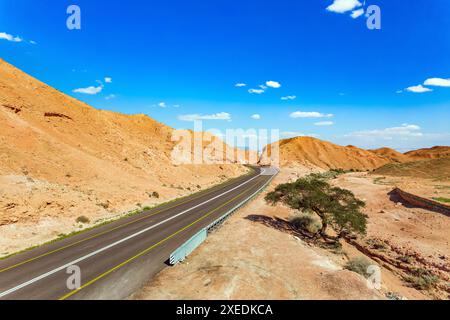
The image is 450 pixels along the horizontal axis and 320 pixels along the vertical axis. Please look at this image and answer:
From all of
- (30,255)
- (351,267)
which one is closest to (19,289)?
(30,255)

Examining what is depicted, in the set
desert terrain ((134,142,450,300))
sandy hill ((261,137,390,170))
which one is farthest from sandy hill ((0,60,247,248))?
sandy hill ((261,137,390,170))

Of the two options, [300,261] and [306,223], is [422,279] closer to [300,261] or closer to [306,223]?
[300,261]

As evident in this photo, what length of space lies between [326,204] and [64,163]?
121 ft

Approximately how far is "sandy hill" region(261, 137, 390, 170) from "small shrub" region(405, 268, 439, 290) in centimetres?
11015

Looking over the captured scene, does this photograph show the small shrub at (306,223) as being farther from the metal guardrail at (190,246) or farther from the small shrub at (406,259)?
the metal guardrail at (190,246)

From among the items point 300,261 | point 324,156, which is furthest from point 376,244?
point 324,156

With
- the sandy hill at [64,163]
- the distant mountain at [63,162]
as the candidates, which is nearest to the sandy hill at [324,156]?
the sandy hill at [64,163]

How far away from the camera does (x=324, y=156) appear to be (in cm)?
14725

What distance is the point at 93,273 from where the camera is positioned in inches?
626

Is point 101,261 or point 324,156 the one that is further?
point 324,156

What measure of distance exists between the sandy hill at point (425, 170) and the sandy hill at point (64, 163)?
54895 mm

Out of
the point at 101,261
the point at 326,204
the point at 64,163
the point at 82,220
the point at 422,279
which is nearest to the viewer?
the point at 101,261

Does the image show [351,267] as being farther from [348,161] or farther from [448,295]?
[348,161]

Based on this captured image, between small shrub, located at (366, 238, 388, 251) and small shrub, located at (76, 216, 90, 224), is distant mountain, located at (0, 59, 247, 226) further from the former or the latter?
small shrub, located at (366, 238, 388, 251)
